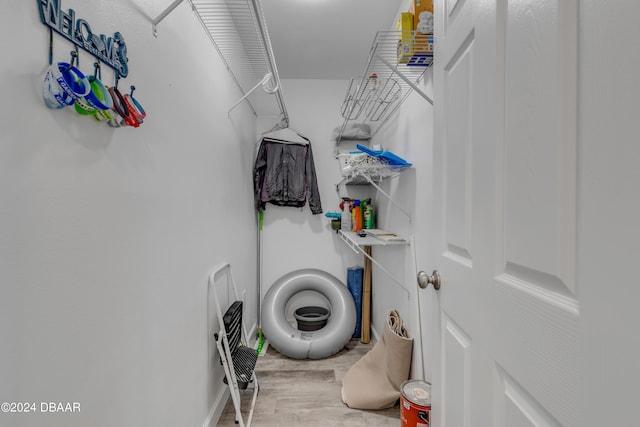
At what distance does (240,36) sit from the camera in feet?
5.45

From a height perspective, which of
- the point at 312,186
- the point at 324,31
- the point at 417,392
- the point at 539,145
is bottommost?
the point at 417,392

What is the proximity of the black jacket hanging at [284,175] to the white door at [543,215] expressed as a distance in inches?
79.8

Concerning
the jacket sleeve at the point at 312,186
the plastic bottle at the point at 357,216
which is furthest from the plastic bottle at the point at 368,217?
the jacket sleeve at the point at 312,186

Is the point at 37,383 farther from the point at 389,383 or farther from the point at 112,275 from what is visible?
the point at 389,383

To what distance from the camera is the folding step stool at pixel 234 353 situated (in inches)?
62.1

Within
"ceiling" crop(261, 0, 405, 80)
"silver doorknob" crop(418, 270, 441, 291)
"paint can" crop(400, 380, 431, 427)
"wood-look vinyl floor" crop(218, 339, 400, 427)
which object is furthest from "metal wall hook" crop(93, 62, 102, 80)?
"wood-look vinyl floor" crop(218, 339, 400, 427)

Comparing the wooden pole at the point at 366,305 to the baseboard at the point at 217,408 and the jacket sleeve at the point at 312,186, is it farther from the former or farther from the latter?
the baseboard at the point at 217,408

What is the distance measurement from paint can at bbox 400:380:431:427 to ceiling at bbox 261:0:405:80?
7.47 feet

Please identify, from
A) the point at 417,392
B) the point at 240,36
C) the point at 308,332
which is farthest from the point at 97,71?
the point at 308,332

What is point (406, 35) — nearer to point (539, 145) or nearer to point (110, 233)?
point (539, 145)

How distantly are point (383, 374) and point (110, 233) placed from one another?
1.75 m

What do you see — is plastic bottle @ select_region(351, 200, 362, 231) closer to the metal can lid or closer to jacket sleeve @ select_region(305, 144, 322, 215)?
jacket sleeve @ select_region(305, 144, 322, 215)

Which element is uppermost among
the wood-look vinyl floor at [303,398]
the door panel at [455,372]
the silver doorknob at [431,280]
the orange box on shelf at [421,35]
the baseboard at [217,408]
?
the orange box on shelf at [421,35]

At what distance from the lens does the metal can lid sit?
140 centimetres
